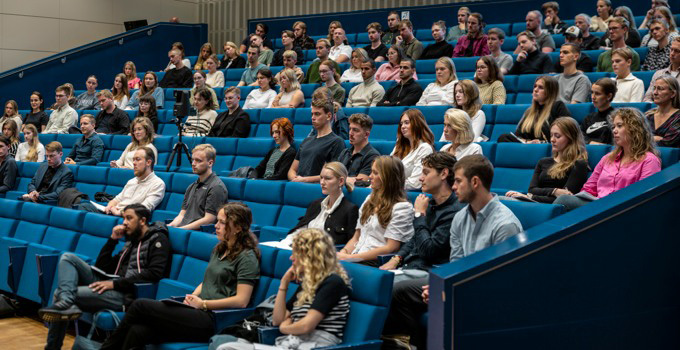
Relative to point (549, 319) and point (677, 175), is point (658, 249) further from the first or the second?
point (549, 319)

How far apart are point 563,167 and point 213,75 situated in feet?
16.0

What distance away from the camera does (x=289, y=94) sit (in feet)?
19.9

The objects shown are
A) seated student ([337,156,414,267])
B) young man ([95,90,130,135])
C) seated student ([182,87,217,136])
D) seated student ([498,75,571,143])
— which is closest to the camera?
seated student ([337,156,414,267])

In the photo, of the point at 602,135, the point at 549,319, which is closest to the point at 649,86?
the point at 602,135

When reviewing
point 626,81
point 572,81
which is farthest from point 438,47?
point 626,81

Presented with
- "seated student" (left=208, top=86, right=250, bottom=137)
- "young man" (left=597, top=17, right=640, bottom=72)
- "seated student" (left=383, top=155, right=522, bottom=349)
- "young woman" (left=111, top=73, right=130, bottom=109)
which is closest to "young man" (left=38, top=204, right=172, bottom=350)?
"seated student" (left=383, top=155, right=522, bottom=349)

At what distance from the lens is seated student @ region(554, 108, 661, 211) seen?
3.02 metres

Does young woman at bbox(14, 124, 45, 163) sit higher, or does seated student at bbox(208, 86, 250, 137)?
seated student at bbox(208, 86, 250, 137)

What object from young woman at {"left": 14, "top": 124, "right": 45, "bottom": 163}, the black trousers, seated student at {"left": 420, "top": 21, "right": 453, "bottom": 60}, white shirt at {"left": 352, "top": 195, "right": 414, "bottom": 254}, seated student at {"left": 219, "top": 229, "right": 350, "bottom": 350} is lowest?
the black trousers

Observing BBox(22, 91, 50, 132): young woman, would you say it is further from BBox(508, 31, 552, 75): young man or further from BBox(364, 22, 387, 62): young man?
BBox(508, 31, 552, 75): young man

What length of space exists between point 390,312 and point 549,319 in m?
0.55

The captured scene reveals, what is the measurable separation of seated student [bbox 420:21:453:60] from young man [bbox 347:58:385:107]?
1.12 metres

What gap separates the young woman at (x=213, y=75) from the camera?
24.9 ft

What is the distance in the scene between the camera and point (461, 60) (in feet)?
20.8
